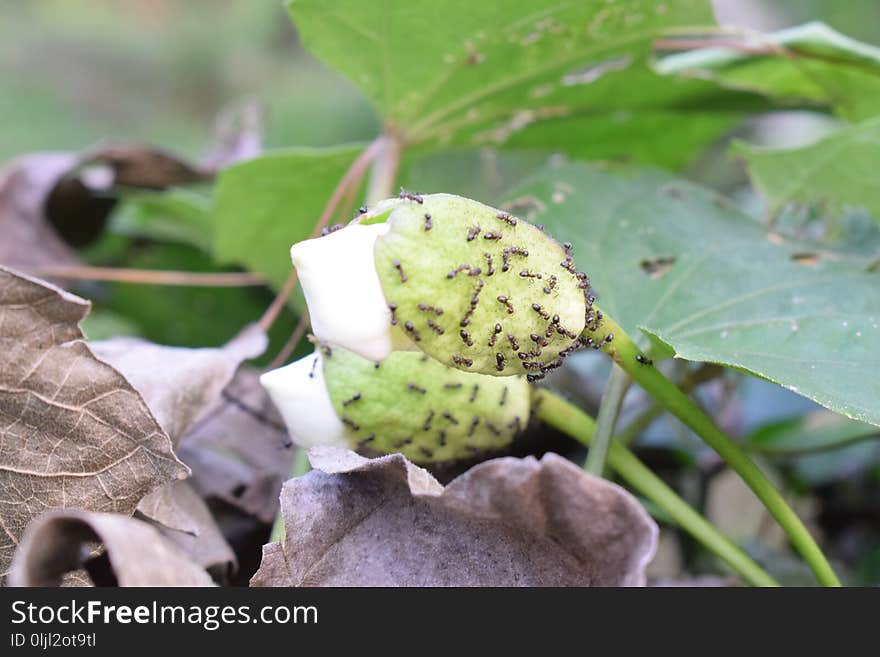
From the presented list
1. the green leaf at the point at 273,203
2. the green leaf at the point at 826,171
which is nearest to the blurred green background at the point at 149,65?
the green leaf at the point at 273,203

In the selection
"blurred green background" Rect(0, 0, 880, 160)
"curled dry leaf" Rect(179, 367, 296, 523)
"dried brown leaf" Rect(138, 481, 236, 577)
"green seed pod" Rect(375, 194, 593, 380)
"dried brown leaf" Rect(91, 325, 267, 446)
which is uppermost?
"green seed pod" Rect(375, 194, 593, 380)

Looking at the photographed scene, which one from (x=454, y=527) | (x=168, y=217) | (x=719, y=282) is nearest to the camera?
(x=454, y=527)

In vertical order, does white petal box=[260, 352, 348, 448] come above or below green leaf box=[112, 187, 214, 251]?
above

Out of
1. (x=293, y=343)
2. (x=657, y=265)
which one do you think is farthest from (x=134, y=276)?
(x=657, y=265)

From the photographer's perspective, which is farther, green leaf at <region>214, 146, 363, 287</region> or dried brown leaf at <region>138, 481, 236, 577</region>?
green leaf at <region>214, 146, 363, 287</region>

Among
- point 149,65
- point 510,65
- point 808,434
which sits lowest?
point 149,65

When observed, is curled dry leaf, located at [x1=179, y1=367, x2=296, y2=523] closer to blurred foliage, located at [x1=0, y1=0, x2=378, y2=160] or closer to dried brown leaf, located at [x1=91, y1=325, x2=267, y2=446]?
dried brown leaf, located at [x1=91, y1=325, x2=267, y2=446]

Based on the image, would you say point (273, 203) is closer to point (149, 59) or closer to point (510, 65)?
point (510, 65)

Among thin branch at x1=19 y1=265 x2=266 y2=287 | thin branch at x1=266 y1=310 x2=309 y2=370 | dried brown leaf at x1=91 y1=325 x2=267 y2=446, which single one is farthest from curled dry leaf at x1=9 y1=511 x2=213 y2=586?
thin branch at x1=19 y1=265 x2=266 y2=287
